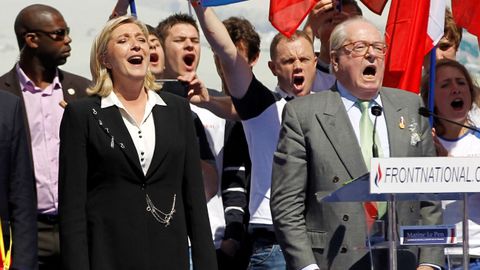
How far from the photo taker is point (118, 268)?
6.19 m

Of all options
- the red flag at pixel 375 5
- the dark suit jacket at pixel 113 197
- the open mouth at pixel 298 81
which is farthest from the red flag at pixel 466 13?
the dark suit jacket at pixel 113 197

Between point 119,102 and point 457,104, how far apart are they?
89.8 inches

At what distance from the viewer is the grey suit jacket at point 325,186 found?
6410mm

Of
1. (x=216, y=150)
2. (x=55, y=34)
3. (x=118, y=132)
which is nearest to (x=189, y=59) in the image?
(x=216, y=150)

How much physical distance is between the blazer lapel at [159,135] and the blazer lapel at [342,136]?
74 cm

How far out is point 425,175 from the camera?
5676 millimetres

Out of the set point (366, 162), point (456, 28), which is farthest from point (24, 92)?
point (456, 28)

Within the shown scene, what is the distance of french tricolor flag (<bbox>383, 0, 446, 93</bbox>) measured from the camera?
8.09 m

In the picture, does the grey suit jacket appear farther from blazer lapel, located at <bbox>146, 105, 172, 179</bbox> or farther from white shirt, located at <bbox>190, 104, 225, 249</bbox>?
white shirt, located at <bbox>190, 104, 225, 249</bbox>

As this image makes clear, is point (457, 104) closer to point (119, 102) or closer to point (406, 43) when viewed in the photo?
point (406, 43)

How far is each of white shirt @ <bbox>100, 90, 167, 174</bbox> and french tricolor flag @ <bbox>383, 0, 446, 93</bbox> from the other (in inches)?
84.2

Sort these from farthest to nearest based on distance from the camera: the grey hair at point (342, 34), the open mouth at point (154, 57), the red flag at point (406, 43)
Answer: the red flag at point (406, 43)
the open mouth at point (154, 57)
the grey hair at point (342, 34)

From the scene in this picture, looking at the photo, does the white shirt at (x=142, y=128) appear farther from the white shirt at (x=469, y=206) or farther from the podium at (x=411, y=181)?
the white shirt at (x=469, y=206)

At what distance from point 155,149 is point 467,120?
2278 mm
